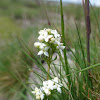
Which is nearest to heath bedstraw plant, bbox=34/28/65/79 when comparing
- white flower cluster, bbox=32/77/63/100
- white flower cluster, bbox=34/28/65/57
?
white flower cluster, bbox=34/28/65/57

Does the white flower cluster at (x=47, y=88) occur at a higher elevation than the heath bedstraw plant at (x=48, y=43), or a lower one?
lower

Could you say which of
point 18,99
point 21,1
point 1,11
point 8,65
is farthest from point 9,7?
point 18,99

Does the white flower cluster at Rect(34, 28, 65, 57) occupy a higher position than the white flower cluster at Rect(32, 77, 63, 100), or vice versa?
the white flower cluster at Rect(34, 28, 65, 57)

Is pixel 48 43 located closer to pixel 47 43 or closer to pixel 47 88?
pixel 47 43

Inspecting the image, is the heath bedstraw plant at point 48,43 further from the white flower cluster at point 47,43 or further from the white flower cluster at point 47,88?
the white flower cluster at point 47,88

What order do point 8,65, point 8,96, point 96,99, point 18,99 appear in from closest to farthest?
point 96,99 → point 18,99 → point 8,96 → point 8,65

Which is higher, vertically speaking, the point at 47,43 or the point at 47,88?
the point at 47,43

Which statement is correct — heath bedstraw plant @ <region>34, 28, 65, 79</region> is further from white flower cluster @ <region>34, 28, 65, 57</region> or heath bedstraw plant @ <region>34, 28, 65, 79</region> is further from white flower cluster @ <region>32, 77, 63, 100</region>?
white flower cluster @ <region>32, 77, 63, 100</region>

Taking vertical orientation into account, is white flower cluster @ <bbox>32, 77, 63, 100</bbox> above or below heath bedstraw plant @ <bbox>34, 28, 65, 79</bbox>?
below

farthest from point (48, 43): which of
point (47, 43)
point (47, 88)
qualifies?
point (47, 88)

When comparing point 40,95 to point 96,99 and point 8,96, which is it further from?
point 8,96

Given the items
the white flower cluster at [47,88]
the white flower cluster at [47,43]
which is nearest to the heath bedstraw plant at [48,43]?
the white flower cluster at [47,43]
